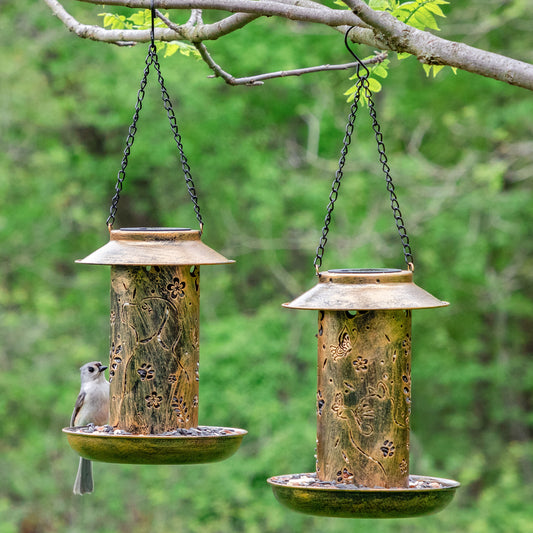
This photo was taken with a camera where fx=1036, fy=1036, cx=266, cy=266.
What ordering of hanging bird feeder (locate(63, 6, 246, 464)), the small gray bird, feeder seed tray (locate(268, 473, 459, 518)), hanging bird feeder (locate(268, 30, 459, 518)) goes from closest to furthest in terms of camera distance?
feeder seed tray (locate(268, 473, 459, 518)) → hanging bird feeder (locate(268, 30, 459, 518)) → hanging bird feeder (locate(63, 6, 246, 464)) → the small gray bird

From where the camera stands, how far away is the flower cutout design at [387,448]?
3914mm

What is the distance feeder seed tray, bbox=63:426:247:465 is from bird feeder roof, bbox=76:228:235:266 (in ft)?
2.21

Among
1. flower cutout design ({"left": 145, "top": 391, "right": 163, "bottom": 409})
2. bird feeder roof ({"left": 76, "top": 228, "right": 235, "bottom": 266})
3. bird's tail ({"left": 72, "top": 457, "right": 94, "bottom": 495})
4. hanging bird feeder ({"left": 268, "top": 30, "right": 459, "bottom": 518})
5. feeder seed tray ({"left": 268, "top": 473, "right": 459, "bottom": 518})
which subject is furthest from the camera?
bird's tail ({"left": 72, "top": 457, "right": 94, "bottom": 495})

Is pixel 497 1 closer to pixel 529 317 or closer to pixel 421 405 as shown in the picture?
pixel 529 317

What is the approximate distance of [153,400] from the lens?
4.29 m

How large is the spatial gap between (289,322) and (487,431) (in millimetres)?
5616

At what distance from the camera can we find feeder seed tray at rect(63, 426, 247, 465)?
3969 millimetres

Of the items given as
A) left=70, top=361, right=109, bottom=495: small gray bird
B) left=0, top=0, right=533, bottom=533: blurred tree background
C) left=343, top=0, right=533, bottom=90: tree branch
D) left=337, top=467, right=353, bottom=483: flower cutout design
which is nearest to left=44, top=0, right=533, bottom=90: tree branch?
left=343, top=0, right=533, bottom=90: tree branch

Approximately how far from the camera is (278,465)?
522 inches

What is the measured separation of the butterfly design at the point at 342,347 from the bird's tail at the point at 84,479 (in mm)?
3589

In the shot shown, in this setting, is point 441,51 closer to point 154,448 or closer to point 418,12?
point 418,12

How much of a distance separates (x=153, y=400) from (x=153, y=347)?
221 millimetres

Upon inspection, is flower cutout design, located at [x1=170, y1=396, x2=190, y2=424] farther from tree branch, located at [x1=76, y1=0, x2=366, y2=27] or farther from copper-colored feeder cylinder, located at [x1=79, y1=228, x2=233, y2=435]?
tree branch, located at [x1=76, y1=0, x2=366, y2=27]

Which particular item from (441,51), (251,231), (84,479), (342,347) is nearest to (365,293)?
(342,347)
